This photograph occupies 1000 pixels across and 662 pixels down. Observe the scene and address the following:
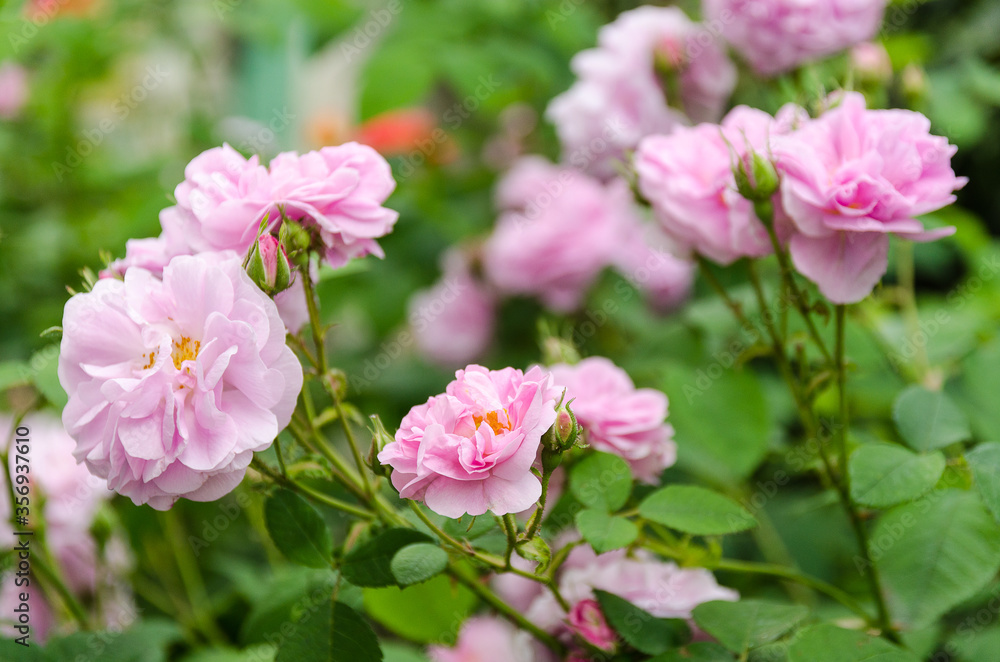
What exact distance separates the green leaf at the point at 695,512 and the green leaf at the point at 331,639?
18 centimetres

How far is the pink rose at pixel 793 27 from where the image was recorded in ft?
2.66

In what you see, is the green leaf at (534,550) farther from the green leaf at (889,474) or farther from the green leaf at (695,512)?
the green leaf at (889,474)

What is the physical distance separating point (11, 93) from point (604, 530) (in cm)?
169

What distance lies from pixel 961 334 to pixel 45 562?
0.84 meters

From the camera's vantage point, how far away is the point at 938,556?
0.51 m

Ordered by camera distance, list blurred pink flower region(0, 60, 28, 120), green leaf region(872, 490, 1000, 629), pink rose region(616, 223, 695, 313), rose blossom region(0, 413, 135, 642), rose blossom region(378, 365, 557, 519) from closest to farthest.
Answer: rose blossom region(378, 365, 557, 519) < green leaf region(872, 490, 1000, 629) < rose blossom region(0, 413, 135, 642) < pink rose region(616, 223, 695, 313) < blurred pink flower region(0, 60, 28, 120)

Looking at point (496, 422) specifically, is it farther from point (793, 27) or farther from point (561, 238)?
point (561, 238)

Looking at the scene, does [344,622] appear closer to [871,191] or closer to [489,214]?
[871,191]

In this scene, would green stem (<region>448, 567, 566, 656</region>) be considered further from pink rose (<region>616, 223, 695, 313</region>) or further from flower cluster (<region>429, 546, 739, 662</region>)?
pink rose (<region>616, 223, 695, 313</region>)

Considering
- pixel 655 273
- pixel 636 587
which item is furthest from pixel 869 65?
pixel 636 587

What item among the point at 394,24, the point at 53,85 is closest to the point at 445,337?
the point at 394,24

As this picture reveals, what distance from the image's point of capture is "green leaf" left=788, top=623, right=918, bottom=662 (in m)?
0.44

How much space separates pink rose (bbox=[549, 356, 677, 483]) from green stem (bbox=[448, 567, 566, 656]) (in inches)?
4.7

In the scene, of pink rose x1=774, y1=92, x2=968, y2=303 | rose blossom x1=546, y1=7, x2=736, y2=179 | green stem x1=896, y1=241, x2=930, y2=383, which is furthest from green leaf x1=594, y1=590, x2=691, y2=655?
rose blossom x1=546, y1=7, x2=736, y2=179
